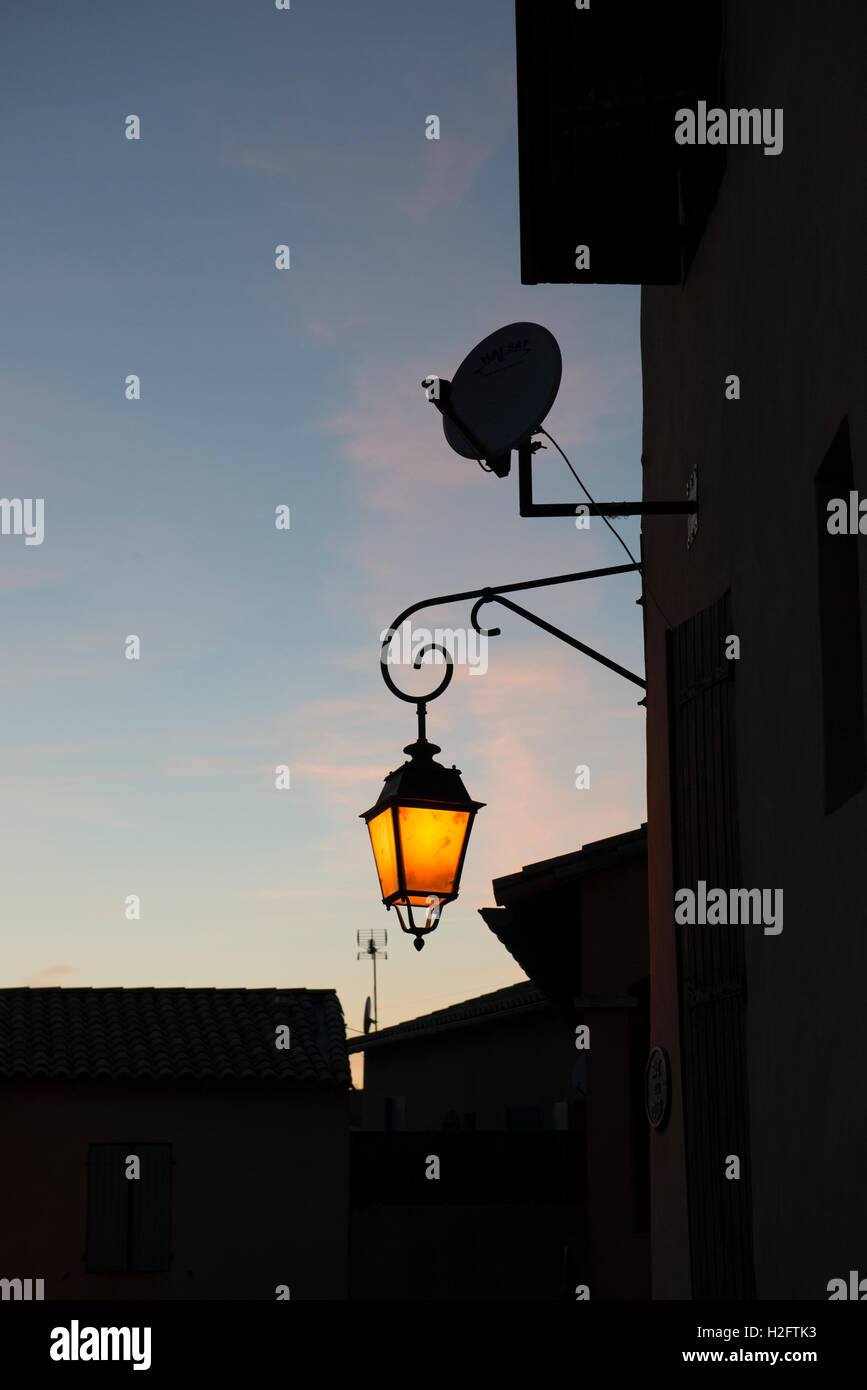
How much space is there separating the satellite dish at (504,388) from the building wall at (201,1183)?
1518cm

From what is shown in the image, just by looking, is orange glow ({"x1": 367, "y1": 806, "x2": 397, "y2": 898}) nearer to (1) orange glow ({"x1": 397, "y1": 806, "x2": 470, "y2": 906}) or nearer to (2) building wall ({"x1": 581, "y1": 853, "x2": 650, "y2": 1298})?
(1) orange glow ({"x1": 397, "y1": 806, "x2": 470, "y2": 906})

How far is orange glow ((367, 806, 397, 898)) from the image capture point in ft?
20.1

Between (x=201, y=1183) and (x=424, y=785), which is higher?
(x=424, y=785)

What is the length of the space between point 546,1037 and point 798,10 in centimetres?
1840

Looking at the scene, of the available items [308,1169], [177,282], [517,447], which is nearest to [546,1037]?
→ [308,1169]

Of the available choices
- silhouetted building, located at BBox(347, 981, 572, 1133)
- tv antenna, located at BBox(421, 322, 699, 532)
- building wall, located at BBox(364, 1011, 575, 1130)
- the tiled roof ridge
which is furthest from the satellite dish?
building wall, located at BBox(364, 1011, 575, 1130)

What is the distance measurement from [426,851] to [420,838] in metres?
0.06

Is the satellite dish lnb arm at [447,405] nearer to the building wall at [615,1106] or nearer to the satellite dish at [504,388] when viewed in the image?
the satellite dish at [504,388]

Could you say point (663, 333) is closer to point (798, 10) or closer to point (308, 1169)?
point (798, 10)

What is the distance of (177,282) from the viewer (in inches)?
503

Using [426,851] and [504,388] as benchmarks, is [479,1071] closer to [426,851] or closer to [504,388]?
[426,851]

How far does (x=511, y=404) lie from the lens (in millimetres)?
6281

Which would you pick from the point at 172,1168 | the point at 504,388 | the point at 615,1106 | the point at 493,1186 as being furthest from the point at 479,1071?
the point at 504,388

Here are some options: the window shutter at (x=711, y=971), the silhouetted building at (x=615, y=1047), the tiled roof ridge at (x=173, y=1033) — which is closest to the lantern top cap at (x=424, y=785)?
the window shutter at (x=711, y=971)
